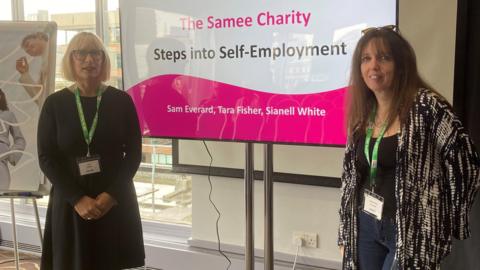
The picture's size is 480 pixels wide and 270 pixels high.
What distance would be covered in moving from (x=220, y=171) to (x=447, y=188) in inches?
65.2

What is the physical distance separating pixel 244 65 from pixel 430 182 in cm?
114

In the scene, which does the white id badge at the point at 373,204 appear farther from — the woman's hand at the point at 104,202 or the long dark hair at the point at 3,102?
the long dark hair at the point at 3,102

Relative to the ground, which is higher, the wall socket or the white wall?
the white wall

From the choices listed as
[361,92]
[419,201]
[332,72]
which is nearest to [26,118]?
[332,72]

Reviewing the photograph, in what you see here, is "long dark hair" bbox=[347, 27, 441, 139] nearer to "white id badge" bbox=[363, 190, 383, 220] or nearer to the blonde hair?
"white id badge" bbox=[363, 190, 383, 220]

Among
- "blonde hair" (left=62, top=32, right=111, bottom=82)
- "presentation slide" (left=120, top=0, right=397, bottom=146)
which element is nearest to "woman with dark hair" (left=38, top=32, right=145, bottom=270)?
"blonde hair" (left=62, top=32, right=111, bottom=82)

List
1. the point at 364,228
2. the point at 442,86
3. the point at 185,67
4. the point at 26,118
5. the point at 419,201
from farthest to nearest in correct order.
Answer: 1. the point at 26,118
2. the point at 185,67
3. the point at 442,86
4. the point at 364,228
5. the point at 419,201

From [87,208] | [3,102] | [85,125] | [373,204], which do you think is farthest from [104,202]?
[373,204]

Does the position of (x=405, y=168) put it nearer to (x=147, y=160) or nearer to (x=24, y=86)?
(x=24, y=86)

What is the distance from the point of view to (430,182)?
1.49 meters

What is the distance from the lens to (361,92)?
167 centimetres

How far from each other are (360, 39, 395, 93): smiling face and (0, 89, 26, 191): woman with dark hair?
78.5 inches

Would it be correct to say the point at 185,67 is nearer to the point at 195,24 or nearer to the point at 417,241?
the point at 195,24

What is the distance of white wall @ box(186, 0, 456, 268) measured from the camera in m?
2.31
